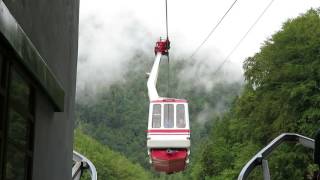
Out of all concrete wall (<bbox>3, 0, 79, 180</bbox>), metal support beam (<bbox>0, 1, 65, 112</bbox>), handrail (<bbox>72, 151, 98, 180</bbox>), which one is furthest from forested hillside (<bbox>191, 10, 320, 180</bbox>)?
metal support beam (<bbox>0, 1, 65, 112</bbox>)

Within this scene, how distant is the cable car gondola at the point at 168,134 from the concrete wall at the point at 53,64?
17.6 m

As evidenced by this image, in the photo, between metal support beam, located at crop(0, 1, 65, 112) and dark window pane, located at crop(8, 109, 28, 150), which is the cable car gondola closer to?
metal support beam, located at crop(0, 1, 65, 112)

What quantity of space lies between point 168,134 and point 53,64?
1973 centimetres

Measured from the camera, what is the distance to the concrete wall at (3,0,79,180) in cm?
588

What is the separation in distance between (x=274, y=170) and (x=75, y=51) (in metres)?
23.7

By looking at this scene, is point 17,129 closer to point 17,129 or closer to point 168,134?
point 17,129

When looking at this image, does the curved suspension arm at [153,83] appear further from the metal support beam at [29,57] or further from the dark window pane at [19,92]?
the dark window pane at [19,92]

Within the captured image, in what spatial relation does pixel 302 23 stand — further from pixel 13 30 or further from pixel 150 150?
pixel 13 30

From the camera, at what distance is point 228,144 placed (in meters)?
55.3

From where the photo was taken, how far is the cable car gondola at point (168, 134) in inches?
1024

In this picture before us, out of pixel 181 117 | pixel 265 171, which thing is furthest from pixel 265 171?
pixel 181 117

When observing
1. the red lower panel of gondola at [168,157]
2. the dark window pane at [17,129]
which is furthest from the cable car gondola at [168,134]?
the dark window pane at [17,129]

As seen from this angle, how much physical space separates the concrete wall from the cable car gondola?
17576mm

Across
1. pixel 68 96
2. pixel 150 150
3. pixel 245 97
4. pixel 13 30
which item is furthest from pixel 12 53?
pixel 245 97
